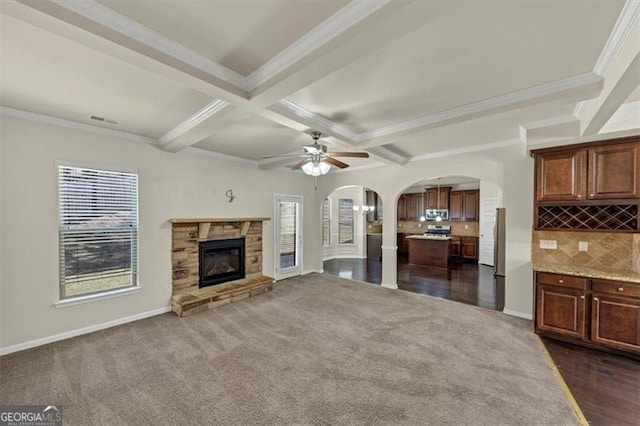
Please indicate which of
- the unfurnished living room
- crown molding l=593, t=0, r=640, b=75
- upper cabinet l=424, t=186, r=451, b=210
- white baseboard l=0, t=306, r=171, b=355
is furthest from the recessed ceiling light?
upper cabinet l=424, t=186, r=451, b=210

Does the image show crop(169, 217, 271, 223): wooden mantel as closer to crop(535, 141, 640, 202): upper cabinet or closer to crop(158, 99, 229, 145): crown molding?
crop(158, 99, 229, 145): crown molding

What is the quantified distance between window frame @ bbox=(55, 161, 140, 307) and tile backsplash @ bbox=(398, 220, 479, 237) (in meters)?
8.94

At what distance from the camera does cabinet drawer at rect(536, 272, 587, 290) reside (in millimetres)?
3105

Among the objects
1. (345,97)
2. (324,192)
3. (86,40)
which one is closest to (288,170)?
(324,192)

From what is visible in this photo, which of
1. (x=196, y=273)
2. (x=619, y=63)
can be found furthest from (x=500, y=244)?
(x=196, y=273)

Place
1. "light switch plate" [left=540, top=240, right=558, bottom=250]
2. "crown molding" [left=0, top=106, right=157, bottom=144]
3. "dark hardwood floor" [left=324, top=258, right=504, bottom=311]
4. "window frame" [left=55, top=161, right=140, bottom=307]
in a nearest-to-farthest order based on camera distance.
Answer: "crown molding" [left=0, top=106, right=157, bottom=144], "window frame" [left=55, top=161, right=140, bottom=307], "light switch plate" [left=540, top=240, right=558, bottom=250], "dark hardwood floor" [left=324, top=258, right=504, bottom=311]

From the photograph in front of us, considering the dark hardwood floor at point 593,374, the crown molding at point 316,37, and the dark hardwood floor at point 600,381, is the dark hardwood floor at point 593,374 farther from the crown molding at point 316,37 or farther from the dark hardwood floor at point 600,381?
the crown molding at point 316,37

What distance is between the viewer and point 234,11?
1.58 meters

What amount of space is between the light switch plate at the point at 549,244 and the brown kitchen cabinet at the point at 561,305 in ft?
2.45

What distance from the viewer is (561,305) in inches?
127

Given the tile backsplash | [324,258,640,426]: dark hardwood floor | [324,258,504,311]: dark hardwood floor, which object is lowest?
[324,258,504,311]: dark hardwood floor

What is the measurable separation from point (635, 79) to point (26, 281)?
614 cm

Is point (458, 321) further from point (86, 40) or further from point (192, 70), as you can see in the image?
point (86, 40)

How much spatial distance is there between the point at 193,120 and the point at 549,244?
17.1ft
